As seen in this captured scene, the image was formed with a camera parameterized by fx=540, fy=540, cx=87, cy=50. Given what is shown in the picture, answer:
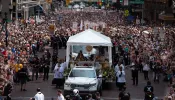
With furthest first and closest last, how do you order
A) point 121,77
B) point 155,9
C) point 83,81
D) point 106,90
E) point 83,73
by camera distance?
point 155,9 → point 106,90 → point 121,77 → point 83,73 → point 83,81

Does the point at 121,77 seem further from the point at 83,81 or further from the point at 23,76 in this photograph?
the point at 23,76

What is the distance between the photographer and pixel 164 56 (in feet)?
105

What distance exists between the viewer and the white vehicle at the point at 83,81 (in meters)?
22.4

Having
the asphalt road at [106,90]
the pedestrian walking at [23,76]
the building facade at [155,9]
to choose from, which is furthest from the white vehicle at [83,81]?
the building facade at [155,9]

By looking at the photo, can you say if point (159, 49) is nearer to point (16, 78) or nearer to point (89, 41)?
point (89, 41)

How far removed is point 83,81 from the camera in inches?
892

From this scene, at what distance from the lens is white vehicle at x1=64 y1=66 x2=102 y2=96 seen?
2242 centimetres

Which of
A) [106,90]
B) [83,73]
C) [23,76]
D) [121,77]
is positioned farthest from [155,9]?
[83,73]

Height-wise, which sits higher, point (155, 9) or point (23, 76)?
point (23, 76)

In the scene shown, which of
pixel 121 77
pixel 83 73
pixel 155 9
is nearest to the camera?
pixel 83 73

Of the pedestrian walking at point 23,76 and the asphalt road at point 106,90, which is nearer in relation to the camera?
the asphalt road at point 106,90

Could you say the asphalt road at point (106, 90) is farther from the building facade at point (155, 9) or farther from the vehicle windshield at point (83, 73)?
the building facade at point (155, 9)

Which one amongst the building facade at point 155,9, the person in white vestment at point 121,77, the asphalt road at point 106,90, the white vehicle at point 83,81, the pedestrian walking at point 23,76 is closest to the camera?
the white vehicle at point 83,81

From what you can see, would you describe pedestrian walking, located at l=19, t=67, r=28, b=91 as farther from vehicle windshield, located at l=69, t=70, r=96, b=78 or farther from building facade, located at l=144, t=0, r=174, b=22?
building facade, located at l=144, t=0, r=174, b=22
